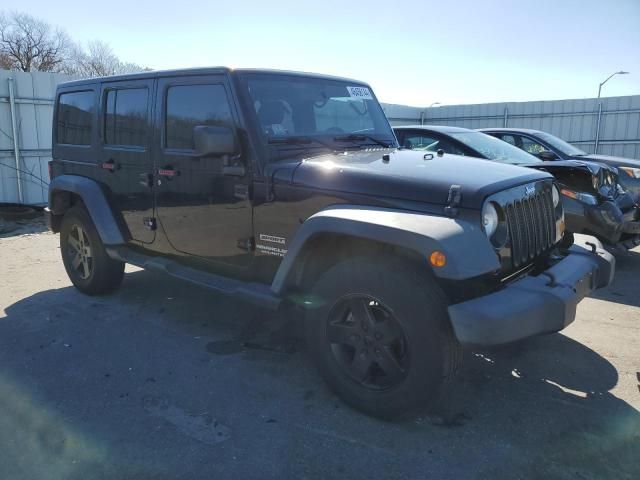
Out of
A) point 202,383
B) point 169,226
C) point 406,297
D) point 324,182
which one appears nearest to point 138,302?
point 169,226

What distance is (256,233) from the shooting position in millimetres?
3463

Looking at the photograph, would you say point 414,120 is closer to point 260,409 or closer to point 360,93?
point 360,93

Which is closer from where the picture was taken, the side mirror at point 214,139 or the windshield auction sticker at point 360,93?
the side mirror at point 214,139

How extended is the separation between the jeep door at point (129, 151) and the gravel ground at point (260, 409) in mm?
946

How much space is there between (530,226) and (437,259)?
3.15 ft

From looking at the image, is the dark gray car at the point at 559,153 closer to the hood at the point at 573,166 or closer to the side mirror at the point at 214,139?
the hood at the point at 573,166

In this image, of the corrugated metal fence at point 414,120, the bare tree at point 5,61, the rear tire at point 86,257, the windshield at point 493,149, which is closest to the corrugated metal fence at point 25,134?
the corrugated metal fence at point 414,120

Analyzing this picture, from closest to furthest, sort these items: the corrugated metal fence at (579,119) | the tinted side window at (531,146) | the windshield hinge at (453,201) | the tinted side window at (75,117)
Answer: the windshield hinge at (453,201)
the tinted side window at (75,117)
the tinted side window at (531,146)
the corrugated metal fence at (579,119)

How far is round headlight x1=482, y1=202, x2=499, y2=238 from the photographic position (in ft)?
8.73

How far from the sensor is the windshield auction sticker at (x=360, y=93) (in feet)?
13.8

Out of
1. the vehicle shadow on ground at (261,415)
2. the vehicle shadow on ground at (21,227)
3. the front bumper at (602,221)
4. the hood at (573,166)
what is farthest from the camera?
the vehicle shadow on ground at (21,227)

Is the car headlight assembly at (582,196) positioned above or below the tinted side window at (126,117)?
below

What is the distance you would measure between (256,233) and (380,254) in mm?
996

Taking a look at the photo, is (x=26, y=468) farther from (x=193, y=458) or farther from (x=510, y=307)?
(x=510, y=307)
